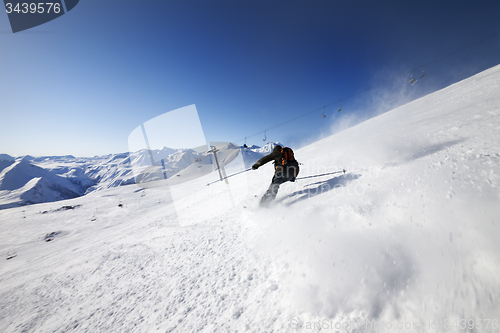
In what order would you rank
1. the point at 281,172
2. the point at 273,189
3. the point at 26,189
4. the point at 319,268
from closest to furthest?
1. the point at 319,268
2. the point at 273,189
3. the point at 281,172
4. the point at 26,189

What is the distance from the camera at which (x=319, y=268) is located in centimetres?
319

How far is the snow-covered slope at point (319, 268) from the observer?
2.35 meters

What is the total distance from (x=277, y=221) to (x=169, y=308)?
337 cm

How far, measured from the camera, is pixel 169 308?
10.3ft

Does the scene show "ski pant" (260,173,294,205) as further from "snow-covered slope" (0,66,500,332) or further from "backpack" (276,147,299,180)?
"snow-covered slope" (0,66,500,332)

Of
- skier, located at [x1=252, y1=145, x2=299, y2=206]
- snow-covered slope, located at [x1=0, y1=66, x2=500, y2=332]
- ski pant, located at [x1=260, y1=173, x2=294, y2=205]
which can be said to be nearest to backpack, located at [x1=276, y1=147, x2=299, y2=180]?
skier, located at [x1=252, y1=145, x2=299, y2=206]

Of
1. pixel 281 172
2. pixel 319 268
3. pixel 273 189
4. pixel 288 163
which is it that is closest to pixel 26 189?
pixel 273 189

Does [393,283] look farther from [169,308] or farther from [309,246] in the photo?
[169,308]

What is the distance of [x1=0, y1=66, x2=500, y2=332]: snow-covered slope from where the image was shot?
7.72 ft

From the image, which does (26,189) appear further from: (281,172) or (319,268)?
(319,268)

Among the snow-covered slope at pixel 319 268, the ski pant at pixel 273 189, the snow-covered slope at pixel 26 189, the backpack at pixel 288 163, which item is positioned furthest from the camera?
the snow-covered slope at pixel 26 189

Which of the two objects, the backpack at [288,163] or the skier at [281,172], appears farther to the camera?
the backpack at [288,163]

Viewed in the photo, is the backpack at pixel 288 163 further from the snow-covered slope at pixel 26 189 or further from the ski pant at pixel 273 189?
the snow-covered slope at pixel 26 189

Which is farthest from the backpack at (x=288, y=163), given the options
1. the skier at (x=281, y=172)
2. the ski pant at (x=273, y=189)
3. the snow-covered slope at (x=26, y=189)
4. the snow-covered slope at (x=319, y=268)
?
the snow-covered slope at (x=26, y=189)
